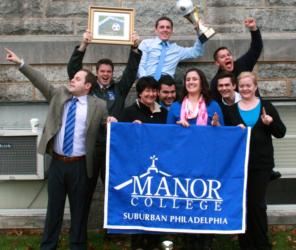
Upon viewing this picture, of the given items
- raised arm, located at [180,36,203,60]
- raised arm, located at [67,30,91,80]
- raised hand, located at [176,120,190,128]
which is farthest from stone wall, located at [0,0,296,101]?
raised hand, located at [176,120,190,128]

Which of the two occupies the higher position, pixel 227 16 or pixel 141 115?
pixel 227 16

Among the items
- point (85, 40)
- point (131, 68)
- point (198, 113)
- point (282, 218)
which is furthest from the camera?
point (282, 218)

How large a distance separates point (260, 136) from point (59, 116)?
1.91m

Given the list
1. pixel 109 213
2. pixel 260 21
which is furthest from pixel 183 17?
pixel 109 213

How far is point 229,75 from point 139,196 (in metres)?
1.48

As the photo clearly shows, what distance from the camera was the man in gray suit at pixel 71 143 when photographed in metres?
5.48

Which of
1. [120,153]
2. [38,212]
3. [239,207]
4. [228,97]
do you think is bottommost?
[38,212]

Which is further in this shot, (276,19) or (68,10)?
(276,19)

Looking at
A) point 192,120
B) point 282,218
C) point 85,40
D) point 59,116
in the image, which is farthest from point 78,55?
point 282,218

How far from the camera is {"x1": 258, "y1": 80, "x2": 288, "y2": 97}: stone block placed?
732cm

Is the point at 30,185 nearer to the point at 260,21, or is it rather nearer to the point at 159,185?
the point at 159,185

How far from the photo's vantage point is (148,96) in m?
5.59

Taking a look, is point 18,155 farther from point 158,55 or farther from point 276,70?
point 276,70

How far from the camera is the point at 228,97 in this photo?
5.81 metres
